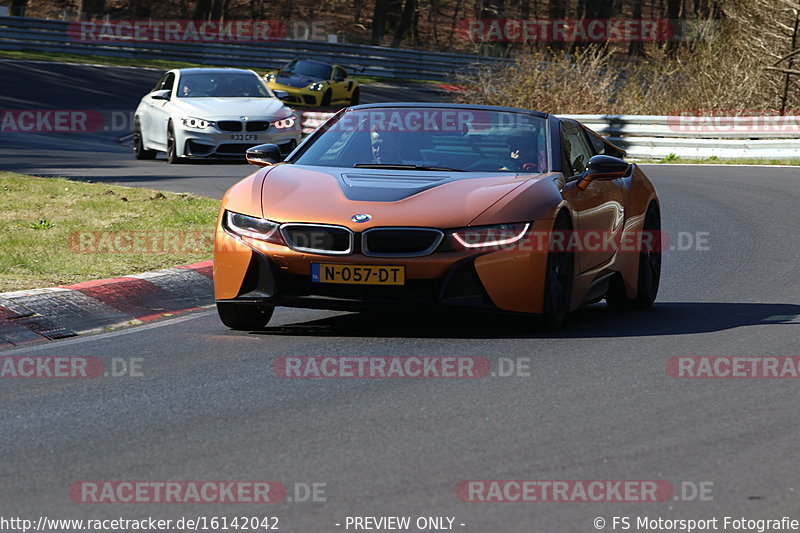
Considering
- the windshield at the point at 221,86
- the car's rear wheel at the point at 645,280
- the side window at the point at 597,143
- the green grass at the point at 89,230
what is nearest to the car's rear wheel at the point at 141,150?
the windshield at the point at 221,86

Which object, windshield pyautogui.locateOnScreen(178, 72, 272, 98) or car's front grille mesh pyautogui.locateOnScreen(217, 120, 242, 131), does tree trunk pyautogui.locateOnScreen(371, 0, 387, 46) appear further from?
car's front grille mesh pyautogui.locateOnScreen(217, 120, 242, 131)

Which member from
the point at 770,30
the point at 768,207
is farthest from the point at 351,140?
the point at 770,30

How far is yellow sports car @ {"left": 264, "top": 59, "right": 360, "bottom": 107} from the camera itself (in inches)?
1699

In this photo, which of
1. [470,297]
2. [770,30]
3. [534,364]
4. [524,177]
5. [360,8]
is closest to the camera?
[534,364]

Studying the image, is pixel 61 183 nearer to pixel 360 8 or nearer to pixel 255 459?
pixel 255 459

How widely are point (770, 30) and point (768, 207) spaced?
15.3 meters

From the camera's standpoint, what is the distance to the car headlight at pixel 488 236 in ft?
26.0

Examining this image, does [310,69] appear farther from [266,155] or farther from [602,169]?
[602,169]

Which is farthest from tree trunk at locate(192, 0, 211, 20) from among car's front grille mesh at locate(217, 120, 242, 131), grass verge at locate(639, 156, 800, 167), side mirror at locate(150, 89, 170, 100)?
car's front grille mesh at locate(217, 120, 242, 131)

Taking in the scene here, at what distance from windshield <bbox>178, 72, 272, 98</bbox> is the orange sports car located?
1434 centimetres

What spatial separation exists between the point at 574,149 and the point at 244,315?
99.7 inches

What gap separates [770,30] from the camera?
31797mm

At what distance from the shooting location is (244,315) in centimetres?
864

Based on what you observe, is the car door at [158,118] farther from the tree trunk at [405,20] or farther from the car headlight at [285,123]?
the tree trunk at [405,20]
